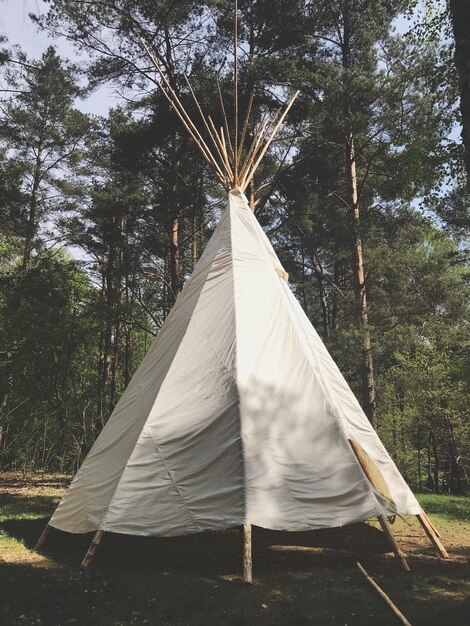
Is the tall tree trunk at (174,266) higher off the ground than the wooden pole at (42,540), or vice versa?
the tall tree trunk at (174,266)

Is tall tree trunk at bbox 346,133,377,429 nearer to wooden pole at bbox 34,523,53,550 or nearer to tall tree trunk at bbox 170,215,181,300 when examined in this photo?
tall tree trunk at bbox 170,215,181,300

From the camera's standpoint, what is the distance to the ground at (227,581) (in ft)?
10.7

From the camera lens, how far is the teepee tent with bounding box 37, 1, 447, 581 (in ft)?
13.8

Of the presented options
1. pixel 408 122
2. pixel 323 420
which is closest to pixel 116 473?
pixel 323 420

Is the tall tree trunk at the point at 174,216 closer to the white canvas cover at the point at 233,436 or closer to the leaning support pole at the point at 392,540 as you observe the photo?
the white canvas cover at the point at 233,436

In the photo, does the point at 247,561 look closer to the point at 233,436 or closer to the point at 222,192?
Result: the point at 233,436

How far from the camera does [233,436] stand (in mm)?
4453

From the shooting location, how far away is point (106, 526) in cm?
427

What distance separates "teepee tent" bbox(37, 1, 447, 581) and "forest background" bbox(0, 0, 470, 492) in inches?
139

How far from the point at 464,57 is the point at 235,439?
150 inches

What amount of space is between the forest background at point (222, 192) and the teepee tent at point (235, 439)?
11.6 feet

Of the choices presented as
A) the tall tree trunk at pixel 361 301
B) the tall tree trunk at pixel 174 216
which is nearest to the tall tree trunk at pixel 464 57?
the tall tree trunk at pixel 361 301

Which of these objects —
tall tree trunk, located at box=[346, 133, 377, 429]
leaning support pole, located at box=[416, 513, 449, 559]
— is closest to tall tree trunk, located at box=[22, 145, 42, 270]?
tall tree trunk, located at box=[346, 133, 377, 429]

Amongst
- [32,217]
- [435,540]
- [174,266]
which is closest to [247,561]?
[435,540]
